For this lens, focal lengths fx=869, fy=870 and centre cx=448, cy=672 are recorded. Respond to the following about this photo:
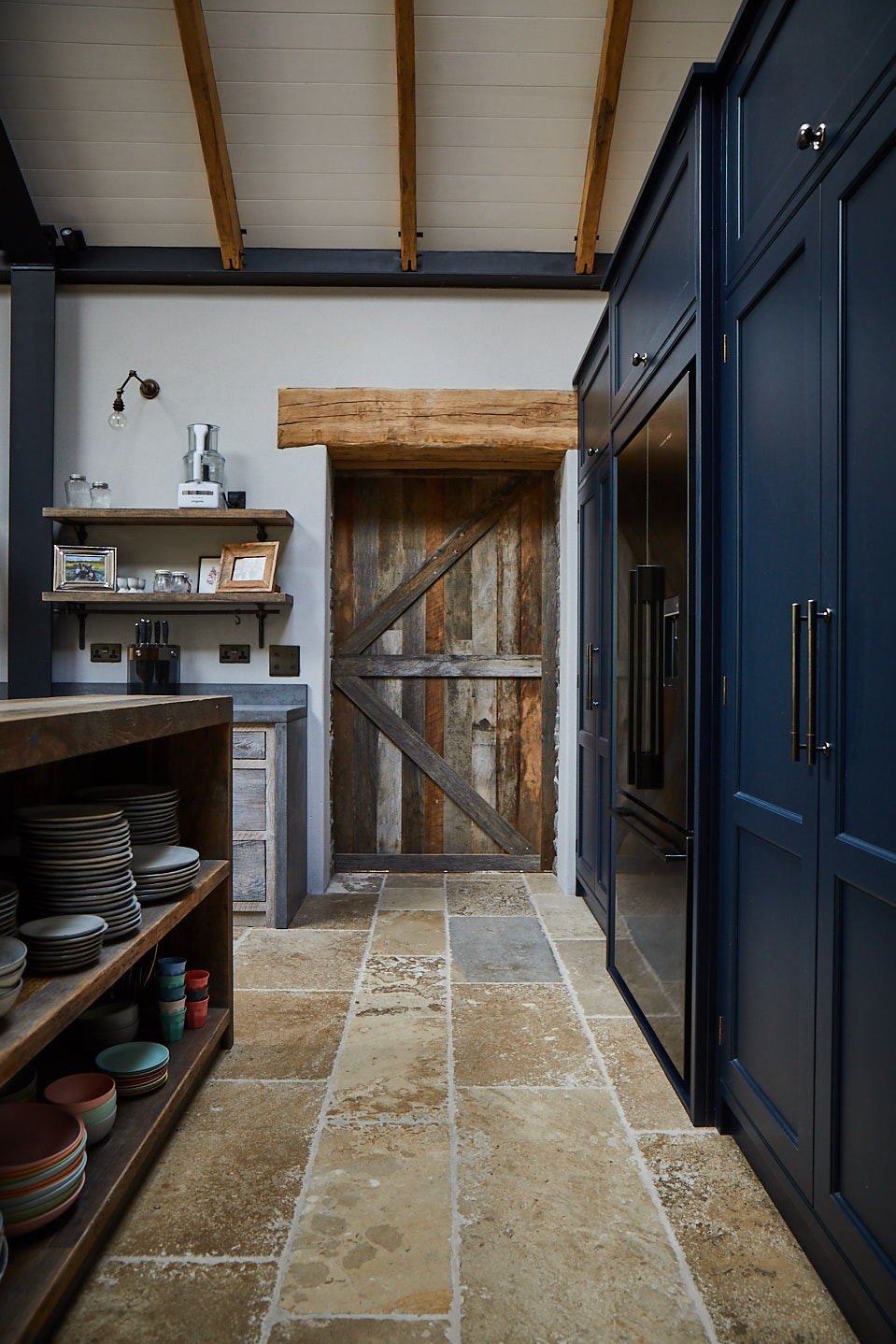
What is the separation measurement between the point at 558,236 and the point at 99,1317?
3.92m

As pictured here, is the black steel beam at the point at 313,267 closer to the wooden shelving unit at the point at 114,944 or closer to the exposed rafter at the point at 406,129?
the exposed rafter at the point at 406,129

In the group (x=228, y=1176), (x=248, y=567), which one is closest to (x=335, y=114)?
(x=248, y=567)

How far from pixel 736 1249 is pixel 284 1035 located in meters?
1.30

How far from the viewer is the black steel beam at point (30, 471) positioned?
378 cm

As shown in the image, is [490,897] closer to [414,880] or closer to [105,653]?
[414,880]

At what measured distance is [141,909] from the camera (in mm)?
1771

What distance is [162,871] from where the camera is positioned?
186cm

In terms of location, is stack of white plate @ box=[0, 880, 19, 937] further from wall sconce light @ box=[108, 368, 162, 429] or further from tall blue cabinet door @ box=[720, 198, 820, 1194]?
wall sconce light @ box=[108, 368, 162, 429]

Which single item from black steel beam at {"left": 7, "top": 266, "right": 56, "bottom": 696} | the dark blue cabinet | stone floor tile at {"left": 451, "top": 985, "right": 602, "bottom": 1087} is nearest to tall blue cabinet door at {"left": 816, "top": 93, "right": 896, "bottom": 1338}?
the dark blue cabinet

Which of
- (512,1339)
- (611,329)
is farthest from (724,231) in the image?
(512,1339)

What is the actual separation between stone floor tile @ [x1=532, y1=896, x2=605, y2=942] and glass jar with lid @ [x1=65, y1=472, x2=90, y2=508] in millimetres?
2630

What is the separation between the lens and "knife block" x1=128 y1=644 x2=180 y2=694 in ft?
12.2

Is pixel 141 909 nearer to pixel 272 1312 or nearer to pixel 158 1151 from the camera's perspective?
pixel 158 1151

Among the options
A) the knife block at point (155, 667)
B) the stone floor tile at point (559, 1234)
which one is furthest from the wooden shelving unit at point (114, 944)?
the knife block at point (155, 667)
